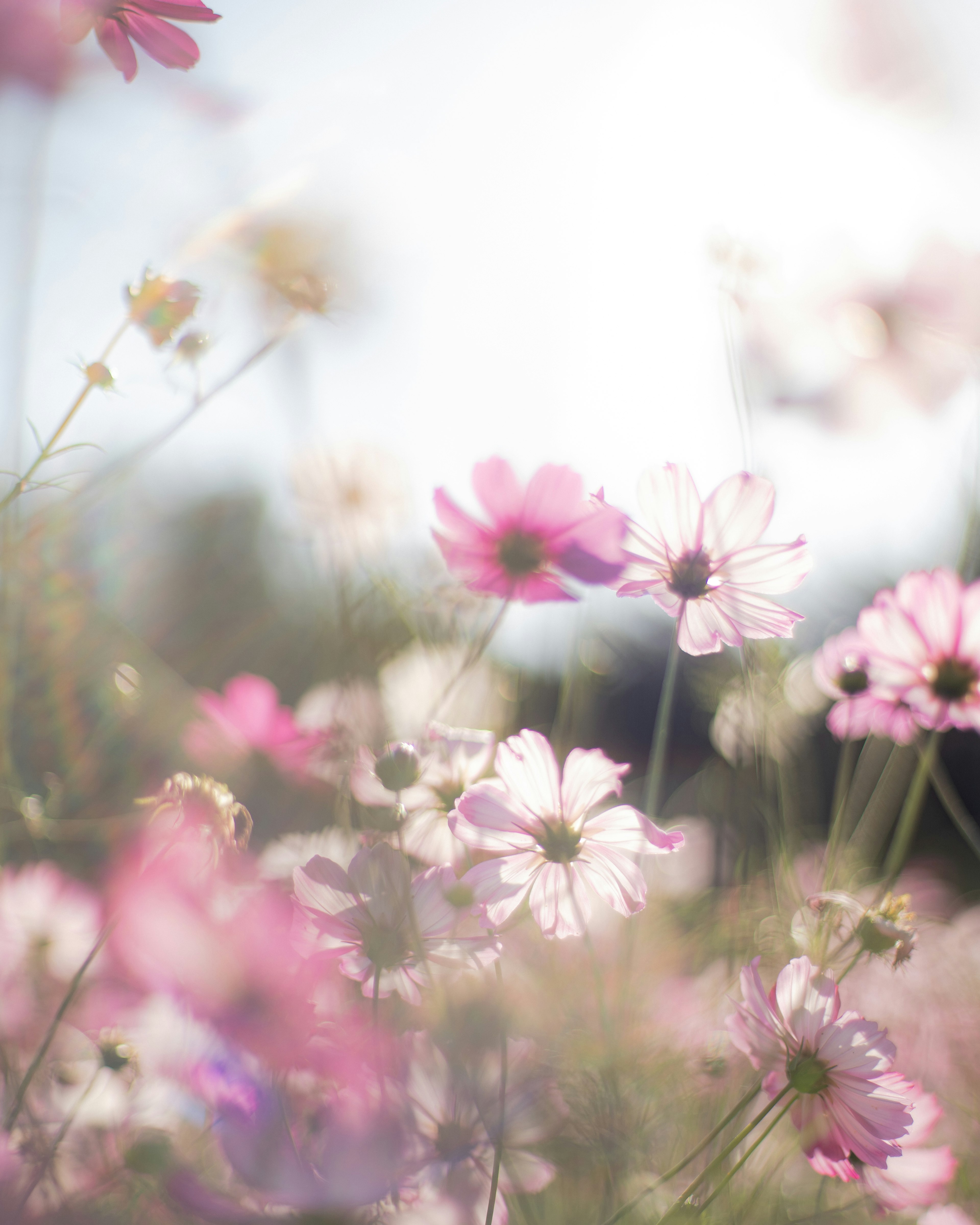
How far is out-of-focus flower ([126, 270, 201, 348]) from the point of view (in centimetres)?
26

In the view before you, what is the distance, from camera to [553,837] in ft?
0.83

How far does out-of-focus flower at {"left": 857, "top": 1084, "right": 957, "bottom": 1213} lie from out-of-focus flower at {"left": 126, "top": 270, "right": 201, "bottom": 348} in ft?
1.06

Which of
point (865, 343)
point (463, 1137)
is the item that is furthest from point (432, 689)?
point (865, 343)

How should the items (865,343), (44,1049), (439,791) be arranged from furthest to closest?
(865,343), (439,791), (44,1049)

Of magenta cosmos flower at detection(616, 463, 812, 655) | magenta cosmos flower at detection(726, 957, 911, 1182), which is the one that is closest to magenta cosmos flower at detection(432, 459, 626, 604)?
magenta cosmos flower at detection(616, 463, 812, 655)

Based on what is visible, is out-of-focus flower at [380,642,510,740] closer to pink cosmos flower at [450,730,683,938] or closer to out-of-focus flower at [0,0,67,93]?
pink cosmos flower at [450,730,683,938]

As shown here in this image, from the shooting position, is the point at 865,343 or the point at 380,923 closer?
the point at 380,923

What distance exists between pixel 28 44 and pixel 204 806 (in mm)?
241

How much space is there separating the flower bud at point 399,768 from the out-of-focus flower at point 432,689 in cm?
4

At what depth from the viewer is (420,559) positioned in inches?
13.3

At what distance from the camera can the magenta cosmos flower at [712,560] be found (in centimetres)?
25

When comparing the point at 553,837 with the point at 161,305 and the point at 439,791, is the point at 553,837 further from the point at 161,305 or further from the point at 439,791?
the point at 161,305

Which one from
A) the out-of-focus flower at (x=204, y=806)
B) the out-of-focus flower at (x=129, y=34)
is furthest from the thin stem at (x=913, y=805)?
the out-of-focus flower at (x=129, y=34)

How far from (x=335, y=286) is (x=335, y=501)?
0.24 feet
